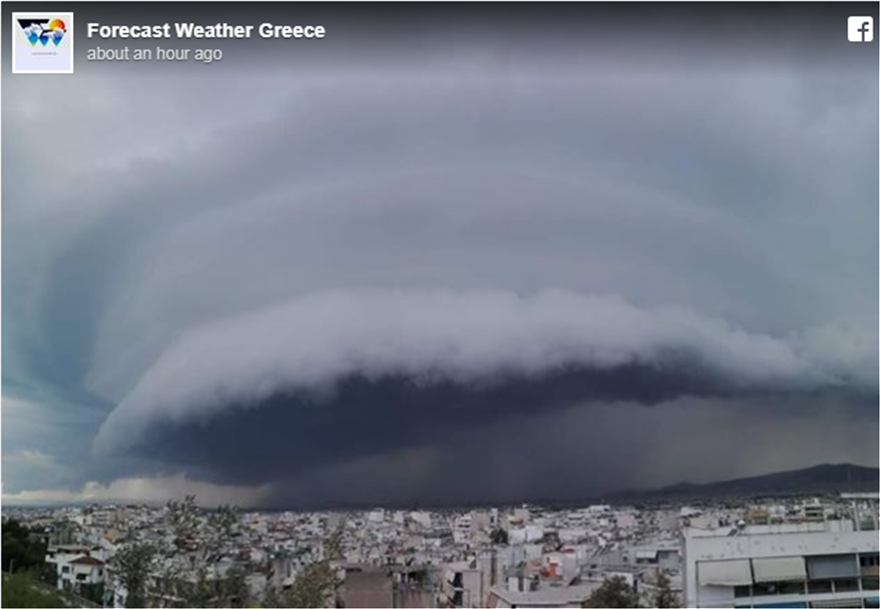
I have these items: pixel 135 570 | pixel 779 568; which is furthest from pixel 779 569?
pixel 135 570

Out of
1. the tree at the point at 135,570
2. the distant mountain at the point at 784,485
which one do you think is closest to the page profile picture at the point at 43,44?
the tree at the point at 135,570

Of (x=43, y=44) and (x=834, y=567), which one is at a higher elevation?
(x=43, y=44)

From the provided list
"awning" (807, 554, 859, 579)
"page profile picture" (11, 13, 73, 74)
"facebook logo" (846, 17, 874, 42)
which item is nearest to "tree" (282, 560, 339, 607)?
"awning" (807, 554, 859, 579)

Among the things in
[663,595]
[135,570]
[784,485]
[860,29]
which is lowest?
[663,595]

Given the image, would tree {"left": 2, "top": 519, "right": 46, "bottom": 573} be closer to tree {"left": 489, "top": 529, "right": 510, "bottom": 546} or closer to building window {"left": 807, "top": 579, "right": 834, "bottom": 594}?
tree {"left": 489, "top": 529, "right": 510, "bottom": 546}

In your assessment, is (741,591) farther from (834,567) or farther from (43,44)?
(43,44)

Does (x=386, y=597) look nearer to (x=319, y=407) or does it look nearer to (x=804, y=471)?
(x=319, y=407)

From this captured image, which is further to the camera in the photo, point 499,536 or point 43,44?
point 499,536
